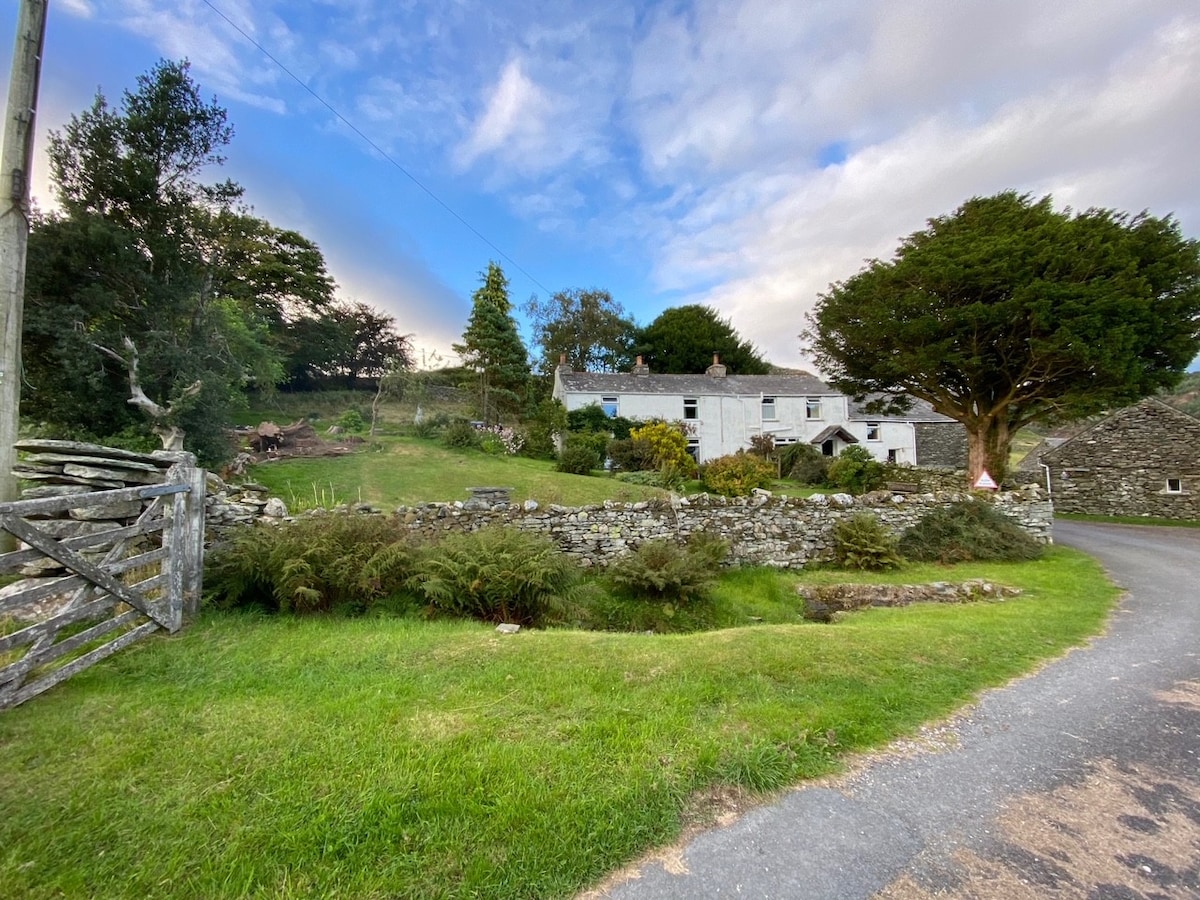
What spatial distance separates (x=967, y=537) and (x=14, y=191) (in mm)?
17082

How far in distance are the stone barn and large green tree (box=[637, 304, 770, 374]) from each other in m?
24.9

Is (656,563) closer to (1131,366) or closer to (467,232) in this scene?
(467,232)

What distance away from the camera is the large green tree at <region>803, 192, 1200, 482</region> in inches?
516

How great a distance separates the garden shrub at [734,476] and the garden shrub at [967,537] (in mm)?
6555

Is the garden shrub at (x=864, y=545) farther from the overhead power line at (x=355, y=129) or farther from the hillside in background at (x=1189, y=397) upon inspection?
the hillside in background at (x=1189, y=397)

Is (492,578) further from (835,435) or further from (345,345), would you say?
(345,345)

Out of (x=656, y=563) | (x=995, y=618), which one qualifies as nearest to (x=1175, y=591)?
(x=995, y=618)

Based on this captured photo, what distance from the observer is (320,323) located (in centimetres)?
3356

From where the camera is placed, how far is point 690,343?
4156 centimetres

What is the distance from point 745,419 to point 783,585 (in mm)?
20958

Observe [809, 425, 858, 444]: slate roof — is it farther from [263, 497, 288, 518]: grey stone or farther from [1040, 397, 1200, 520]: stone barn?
[263, 497, 288, 518]: grey stone

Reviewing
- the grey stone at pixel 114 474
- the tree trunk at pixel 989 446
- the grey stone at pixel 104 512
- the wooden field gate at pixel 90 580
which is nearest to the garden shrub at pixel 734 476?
the tree trunk at pixel 989 446

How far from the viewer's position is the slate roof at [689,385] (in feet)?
93.9

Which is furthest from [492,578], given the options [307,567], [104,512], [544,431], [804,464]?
[804,464]
